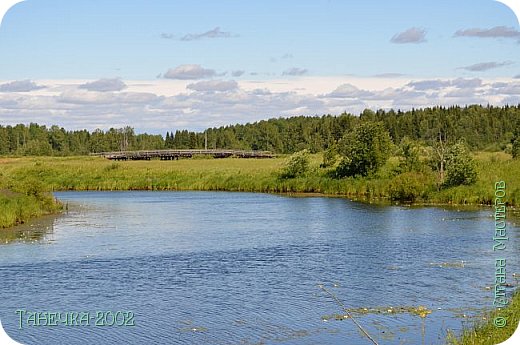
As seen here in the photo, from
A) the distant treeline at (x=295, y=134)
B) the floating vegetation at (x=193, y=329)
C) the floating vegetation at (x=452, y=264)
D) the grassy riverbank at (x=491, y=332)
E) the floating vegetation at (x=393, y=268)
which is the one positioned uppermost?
the distant treeline at (x=295, y=134)

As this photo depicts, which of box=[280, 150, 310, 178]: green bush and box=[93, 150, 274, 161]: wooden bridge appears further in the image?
box=[93, 150, 274, 161]: wooden bridge

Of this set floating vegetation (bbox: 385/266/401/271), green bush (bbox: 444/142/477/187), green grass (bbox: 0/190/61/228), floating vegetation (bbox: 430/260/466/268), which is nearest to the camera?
floating vegetation (bbox: 385/266/401/271)

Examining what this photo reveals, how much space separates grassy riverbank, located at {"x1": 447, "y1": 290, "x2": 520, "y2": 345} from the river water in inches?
43.5

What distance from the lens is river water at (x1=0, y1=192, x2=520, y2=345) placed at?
50.1ft

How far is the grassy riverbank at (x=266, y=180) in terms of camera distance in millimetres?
39500

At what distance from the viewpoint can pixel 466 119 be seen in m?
89.9

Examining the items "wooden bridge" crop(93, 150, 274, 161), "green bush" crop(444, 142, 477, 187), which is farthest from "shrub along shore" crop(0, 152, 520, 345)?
"wooden bridge" crop(93, 150, 274, 161)

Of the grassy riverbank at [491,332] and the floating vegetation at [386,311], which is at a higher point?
the grassy riverbank at [491,332]

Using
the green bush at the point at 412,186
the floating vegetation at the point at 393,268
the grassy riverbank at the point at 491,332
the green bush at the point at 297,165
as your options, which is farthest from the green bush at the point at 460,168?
the grassy riverbank at the point at 491,332

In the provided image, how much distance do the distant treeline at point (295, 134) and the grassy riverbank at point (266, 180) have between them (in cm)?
2141

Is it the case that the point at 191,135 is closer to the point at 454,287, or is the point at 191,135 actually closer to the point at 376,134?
the point at 376,134

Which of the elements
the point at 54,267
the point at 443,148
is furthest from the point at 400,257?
the point at 443,148

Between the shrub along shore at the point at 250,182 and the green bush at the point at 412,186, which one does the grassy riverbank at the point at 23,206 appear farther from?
the green bush at the point at 412,186

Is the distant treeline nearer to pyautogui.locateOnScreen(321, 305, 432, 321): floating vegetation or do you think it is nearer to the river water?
the river water
